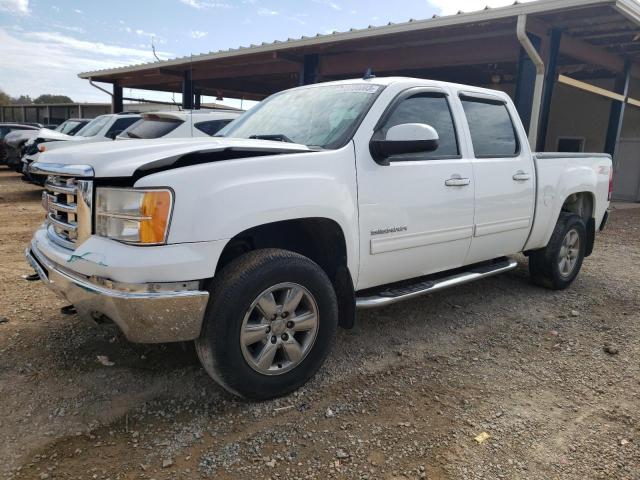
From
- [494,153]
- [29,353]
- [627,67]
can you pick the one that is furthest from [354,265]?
[627,67]

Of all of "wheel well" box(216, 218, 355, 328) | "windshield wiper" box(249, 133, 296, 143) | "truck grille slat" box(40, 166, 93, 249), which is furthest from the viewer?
"windshield wiper" box(249, 133, 296, 143)

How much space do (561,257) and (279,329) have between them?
3718mm

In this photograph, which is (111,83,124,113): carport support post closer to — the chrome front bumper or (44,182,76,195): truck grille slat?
(44,182,76,195): truck grille slat

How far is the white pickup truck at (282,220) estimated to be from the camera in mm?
2506

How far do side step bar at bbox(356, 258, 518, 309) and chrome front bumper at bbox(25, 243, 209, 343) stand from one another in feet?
3.86

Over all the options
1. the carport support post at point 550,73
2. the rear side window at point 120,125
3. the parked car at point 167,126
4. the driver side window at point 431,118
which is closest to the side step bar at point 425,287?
the driver side window at point 431,118

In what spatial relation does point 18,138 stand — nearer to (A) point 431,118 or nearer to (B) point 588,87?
(A) point 431,118

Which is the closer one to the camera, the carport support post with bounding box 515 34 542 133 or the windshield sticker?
the windshield sticker

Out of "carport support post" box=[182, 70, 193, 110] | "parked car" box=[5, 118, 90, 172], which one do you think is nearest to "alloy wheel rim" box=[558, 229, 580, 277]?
"parked car" box=[5, 118, 90, 172]

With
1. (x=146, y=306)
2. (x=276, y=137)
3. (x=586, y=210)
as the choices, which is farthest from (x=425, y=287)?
(x=586, y=210)

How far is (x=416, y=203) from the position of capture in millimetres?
3533

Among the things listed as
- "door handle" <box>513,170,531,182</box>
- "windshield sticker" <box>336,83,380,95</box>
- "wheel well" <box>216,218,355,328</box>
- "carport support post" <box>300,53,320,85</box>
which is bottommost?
"wheel well" <box>216,218,355,328</box>

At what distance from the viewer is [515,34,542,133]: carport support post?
29.6 feet

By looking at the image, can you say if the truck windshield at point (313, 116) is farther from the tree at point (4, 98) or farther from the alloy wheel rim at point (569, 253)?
the tree at point (4, 98)
